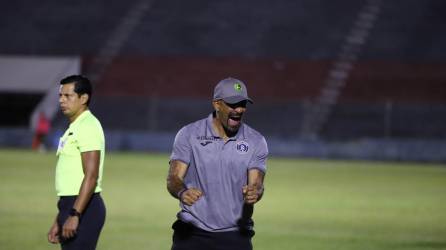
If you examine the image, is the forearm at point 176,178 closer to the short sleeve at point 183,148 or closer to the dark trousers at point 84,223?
the short sleeve at point 183,148

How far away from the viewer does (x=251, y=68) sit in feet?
139

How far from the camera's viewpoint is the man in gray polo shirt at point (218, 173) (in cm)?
714

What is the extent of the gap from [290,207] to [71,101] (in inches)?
457

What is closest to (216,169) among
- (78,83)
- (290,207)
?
(78,83)

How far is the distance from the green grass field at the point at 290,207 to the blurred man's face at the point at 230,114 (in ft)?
20.4

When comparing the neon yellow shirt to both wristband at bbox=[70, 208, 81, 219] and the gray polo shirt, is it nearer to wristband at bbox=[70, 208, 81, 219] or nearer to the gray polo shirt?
wristband at bbox=[70, 208, 81, 219]

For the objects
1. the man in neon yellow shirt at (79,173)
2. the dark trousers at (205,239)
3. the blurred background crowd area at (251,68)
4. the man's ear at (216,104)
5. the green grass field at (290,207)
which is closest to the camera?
the man's ear at (216,104)

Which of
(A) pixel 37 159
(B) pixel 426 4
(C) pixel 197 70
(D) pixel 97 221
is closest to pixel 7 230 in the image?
(D) pixel 97 221

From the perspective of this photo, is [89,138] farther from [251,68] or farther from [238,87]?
[251,68]

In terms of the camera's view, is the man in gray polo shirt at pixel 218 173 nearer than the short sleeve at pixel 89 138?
Yes

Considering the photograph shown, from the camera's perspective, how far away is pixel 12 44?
45750 mm

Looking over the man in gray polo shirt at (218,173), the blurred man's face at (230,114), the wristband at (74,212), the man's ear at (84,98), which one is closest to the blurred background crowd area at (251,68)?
the man's ear at (84,98)

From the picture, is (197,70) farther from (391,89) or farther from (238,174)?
(238,174)

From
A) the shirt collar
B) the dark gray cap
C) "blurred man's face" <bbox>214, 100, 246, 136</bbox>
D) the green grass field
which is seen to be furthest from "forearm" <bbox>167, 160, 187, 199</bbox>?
the green grass field
